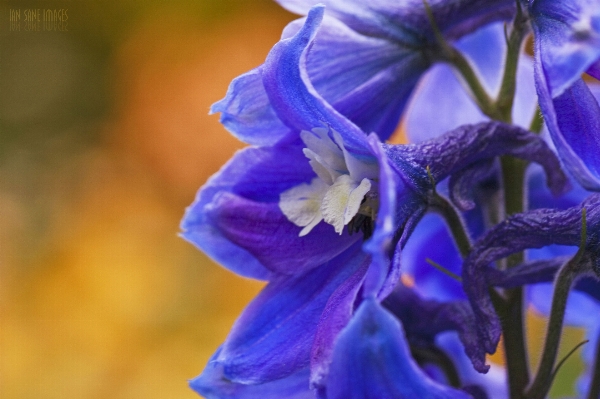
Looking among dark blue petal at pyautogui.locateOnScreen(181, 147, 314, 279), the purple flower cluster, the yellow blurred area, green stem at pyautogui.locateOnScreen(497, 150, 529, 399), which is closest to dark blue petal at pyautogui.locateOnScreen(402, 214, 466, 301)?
the purple flower cluster

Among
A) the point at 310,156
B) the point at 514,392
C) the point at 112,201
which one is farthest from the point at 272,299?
the point at 112,201

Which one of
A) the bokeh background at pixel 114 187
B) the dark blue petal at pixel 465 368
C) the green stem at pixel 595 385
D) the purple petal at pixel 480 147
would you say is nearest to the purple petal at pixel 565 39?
the purple petal at pixel 480 147

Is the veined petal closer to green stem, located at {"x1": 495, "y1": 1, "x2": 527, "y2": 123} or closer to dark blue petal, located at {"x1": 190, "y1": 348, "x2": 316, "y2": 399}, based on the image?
green stem, located at {"x1": 495, "y1": 1, "x2": 527, "y2": 123}

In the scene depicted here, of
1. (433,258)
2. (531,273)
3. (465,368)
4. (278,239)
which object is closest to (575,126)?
(531,273)

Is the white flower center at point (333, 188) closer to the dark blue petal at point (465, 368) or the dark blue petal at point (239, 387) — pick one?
the dark blue petal at point (239, 387)

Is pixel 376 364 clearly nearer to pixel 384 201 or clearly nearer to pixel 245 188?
pixel 384 201

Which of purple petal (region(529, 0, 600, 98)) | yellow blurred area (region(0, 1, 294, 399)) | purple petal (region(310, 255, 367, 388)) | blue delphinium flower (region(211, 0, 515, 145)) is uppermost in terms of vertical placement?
yellow blurred area (region(0, 1, 294, 399))
